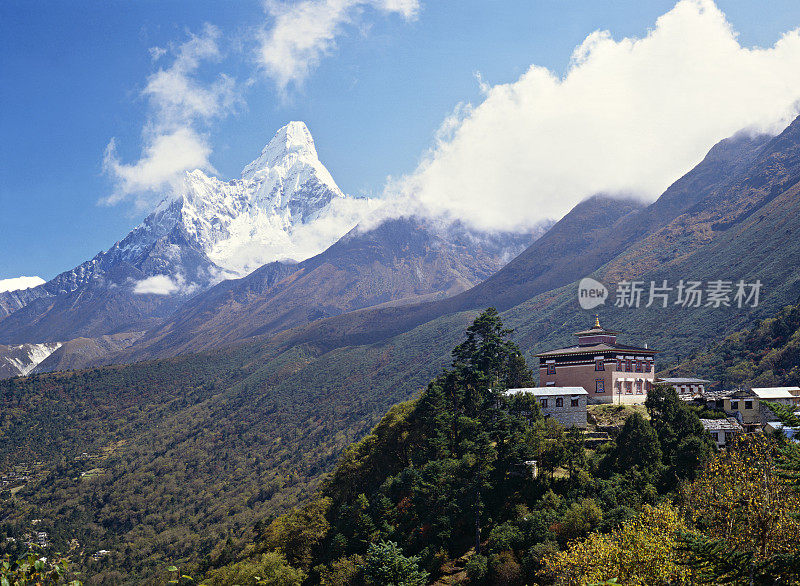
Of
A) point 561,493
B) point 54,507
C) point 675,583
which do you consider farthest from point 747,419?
point 54,507

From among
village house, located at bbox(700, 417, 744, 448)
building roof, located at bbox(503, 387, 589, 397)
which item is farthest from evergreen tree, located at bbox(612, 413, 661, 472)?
building roof, located at bbox(503, 387, 589, 397)

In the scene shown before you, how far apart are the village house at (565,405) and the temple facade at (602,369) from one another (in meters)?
4.68

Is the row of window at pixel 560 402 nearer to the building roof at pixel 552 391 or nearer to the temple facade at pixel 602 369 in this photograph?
the building roof at pixel 552 391

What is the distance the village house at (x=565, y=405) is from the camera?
69.6m

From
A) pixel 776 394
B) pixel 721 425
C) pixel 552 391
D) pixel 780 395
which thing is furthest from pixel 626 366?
pixel 780 395

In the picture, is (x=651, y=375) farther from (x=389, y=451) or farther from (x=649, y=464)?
(x=389, y=451)

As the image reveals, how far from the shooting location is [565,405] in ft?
229

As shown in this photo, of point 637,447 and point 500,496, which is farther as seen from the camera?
point 500,496

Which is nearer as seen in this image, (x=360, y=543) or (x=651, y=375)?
(x=360, y=543)

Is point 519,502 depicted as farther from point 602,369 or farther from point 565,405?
point 602,369

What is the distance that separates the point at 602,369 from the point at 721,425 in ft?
45.7

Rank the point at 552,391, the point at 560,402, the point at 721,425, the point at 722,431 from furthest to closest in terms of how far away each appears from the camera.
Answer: the point at 552,391
the point at 560,402
the point at 721,425
the point at 722,431

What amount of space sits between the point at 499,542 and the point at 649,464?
573 inches

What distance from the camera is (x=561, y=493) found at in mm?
58094
